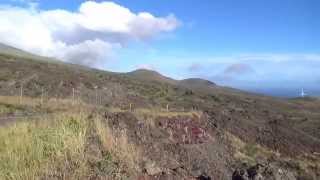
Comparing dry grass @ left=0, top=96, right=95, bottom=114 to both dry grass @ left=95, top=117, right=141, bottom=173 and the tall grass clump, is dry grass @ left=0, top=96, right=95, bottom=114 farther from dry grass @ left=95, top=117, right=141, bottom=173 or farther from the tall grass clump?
the tall grass clump

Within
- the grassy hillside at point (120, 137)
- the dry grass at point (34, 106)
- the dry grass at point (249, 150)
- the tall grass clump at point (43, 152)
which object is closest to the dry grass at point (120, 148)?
the grassy hillside at point (120, 137)

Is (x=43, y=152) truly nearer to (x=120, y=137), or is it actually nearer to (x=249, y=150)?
(x=120, y=137)

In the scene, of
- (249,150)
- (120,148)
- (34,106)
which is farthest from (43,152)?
(249,150)

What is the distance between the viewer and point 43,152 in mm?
10922

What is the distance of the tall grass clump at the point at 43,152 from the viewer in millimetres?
10102

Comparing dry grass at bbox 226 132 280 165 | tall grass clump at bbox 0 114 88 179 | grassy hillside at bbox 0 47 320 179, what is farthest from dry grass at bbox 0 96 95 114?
tall grass clump at bbox 0 114 88 179

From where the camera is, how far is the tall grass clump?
33.1ft

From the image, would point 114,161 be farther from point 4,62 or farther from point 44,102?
point 4,62

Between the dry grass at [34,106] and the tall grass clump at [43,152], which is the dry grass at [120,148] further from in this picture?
the dry grass at [34,106]

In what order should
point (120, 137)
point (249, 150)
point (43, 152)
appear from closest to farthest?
point (43, 152), point (120, 137), point (249, 150)

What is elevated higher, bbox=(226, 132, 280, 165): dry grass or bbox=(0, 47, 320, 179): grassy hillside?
bbox=(0, 47, 320, 179): grassy hillside

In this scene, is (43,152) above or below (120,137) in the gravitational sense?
below

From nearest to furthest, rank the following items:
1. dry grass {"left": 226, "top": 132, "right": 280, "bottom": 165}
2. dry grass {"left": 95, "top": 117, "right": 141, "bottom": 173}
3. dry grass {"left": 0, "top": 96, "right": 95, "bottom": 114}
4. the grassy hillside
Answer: the grassy hillside
dry grass {"left": 95, "top": 117, "right": 141, "bottom": 173}
dry grass {"left": 0, "top": 96, "right": 95, "bottom": 114}
dry grass {"left": 226, "top": 132, "right": 280, "bottom": 165}

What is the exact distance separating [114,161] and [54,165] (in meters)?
1.30
